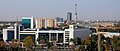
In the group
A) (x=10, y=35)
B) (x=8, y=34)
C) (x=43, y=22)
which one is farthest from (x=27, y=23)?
(x=8, y=34)

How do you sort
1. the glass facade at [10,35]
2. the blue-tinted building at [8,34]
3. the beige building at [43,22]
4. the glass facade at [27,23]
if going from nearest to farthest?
1. the blue-tinted building at [8,34]
2. the glass facade at [10,35]
3. the glass facade at [27,23]
4. the beige building at [43,22]

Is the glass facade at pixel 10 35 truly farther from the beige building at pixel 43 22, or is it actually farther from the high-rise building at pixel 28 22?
the beige building at pixel 43 22

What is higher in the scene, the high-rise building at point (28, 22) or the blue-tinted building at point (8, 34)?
the high-rise building at point (28, 22)

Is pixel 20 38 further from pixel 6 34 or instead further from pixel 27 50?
pixel 27 50

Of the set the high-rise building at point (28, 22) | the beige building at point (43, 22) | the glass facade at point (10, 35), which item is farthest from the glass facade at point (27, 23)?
the glass facade at point (10, 35)

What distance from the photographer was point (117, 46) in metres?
17.5

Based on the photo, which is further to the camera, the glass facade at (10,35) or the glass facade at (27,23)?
the glass facade at (27,23)

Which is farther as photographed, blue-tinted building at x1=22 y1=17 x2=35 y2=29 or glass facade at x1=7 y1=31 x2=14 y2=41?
blue-tinted building at x1=22 y1=17 x2=35 y2=29

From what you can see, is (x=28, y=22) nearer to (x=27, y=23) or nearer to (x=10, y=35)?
(x=27, y=23)

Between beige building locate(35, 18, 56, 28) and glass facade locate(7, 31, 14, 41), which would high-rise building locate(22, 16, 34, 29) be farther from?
glass facade locate(7, 31, 14, 41)

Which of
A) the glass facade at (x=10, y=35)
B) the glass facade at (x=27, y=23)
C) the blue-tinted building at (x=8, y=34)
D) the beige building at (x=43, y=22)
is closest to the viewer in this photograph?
the blue-tinted building at (x=8, y=34)

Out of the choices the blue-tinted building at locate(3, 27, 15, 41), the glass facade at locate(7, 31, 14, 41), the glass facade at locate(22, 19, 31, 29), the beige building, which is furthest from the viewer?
the beige building

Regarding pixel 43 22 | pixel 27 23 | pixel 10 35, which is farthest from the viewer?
pixel 43 22

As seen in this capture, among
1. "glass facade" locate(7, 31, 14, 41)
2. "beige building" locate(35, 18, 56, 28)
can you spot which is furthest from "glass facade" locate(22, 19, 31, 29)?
"glass facade" locate(7, 31, 14, 41)
